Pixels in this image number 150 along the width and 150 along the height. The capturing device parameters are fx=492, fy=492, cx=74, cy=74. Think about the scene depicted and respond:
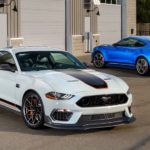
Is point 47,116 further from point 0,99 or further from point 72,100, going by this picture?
point 0,99

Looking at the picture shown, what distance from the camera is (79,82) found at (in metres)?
8.27

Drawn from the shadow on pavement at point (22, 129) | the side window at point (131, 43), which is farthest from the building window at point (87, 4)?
the shadow on pavement at point (22, 129)

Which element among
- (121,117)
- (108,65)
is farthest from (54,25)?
(121,117)

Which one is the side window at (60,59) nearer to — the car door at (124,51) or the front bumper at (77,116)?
the front bumper at (77,116)

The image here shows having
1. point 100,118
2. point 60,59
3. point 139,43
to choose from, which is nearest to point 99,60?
point 139,43

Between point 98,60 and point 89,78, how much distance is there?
1115 cm

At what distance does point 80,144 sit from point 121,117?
1.16 m

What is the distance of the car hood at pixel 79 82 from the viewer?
8.08 metres

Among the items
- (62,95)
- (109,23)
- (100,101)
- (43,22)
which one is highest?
(109,23)

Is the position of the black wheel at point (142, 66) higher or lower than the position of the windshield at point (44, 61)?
lower

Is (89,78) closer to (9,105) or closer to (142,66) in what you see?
(9,105)

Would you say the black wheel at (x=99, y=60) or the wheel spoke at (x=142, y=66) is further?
the black wheel at (x=99, y=60)

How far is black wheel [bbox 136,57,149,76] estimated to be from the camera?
687 inches

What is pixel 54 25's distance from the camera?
83.3ft
